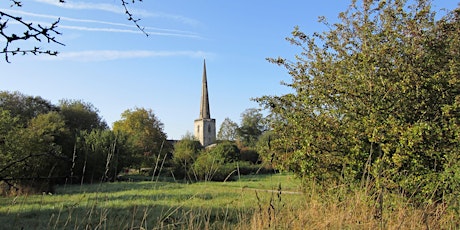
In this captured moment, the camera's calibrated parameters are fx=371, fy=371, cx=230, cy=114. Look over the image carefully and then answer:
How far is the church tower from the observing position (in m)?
81.8

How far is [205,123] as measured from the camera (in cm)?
8212

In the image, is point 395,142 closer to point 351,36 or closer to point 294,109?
point 294,109

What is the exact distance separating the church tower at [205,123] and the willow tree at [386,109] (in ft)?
242

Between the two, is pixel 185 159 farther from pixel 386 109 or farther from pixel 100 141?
pixel 100 141

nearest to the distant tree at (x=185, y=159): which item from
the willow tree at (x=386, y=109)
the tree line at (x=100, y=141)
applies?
the tree line at (x=100, y=141)

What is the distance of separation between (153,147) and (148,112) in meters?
6.44

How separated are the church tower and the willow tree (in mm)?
73799

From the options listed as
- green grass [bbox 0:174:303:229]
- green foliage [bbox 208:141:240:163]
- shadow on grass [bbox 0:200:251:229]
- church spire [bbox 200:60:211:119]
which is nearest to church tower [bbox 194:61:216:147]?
church spire [bbox 200:60:211:119]

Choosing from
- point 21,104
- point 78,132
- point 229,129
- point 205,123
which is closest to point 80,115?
point 21,104

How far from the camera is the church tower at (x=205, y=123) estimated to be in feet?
268

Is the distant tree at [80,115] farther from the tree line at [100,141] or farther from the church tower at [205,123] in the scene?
the church tower at [205,123]

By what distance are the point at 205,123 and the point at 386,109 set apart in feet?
250

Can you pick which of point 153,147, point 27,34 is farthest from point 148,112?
point 27,34

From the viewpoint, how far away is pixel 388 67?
6.77m
